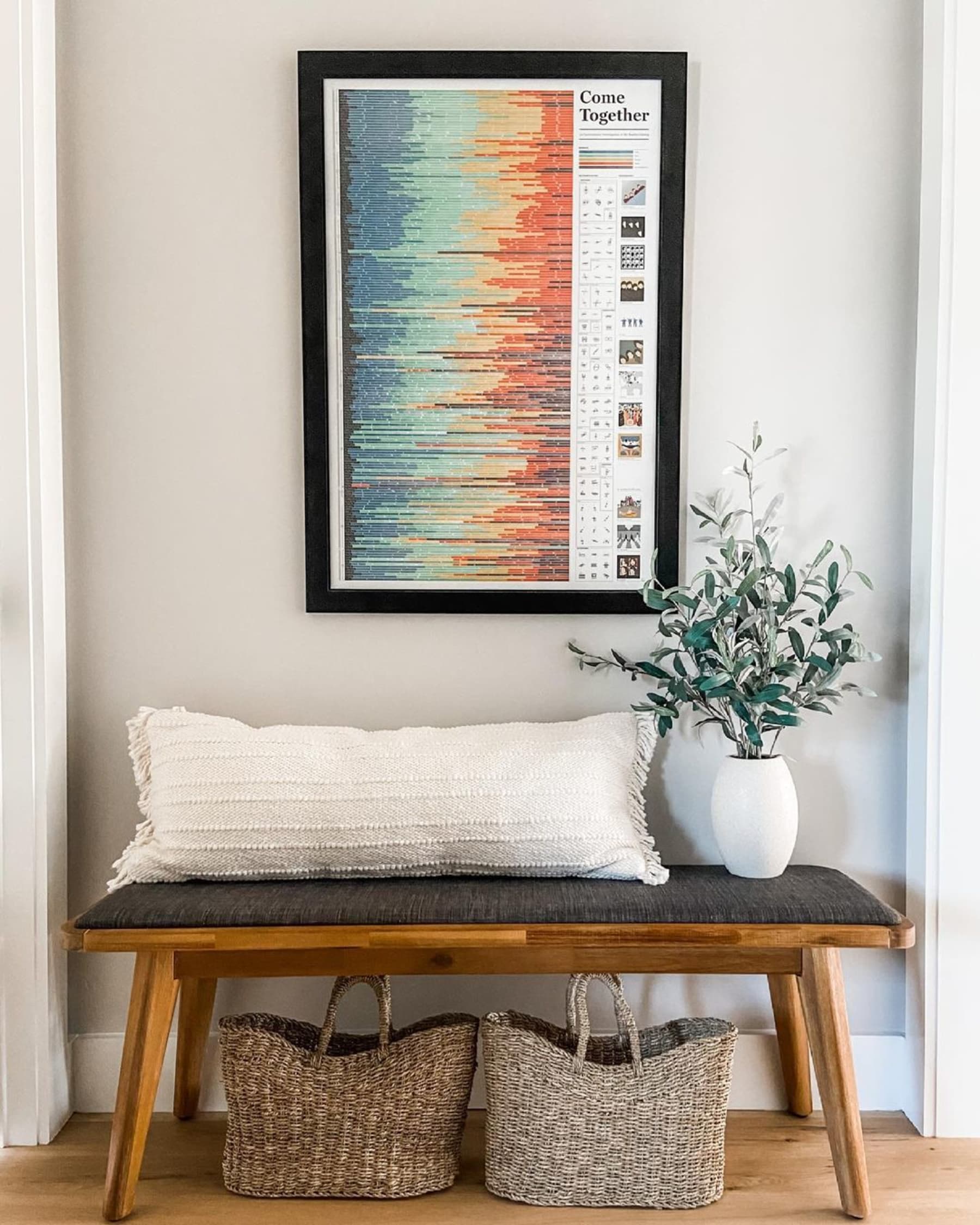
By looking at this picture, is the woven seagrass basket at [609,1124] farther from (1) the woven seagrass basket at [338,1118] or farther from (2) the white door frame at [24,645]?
(2) the white door frame at [24,645]

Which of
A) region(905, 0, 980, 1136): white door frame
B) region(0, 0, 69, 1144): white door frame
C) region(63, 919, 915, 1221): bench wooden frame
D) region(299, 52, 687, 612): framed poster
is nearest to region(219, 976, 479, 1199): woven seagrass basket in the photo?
region(63, 919, 915, 1221): bench wooden frame

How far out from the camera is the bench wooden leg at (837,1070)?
1622mm

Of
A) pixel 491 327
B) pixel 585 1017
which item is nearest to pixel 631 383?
pixel 491 327

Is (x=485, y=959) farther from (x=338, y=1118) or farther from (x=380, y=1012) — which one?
(x=338, y=1118)

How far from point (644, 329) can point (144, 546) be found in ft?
3.50

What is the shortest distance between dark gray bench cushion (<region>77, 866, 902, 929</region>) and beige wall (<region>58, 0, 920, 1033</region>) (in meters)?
0.32

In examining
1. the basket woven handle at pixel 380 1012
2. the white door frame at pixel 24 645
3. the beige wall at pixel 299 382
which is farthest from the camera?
the beige wall at pixel 299 382

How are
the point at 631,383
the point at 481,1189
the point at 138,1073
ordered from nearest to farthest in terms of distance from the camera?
the point at 138,1073
the point at 481,1189
the point at 631,383

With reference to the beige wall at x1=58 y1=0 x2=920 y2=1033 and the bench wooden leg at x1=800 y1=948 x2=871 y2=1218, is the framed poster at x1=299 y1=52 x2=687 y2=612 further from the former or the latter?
the bench wooden leg at x1=800 y1=948 x2=871 y2=1218

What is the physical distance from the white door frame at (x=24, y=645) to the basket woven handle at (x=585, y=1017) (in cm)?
97

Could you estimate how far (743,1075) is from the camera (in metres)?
2.01

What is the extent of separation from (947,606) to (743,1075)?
100 cm

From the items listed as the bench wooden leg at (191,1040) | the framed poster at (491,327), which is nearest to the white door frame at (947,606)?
the framed poster at (491,327)

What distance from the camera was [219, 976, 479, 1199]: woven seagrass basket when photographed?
5.54 feet
